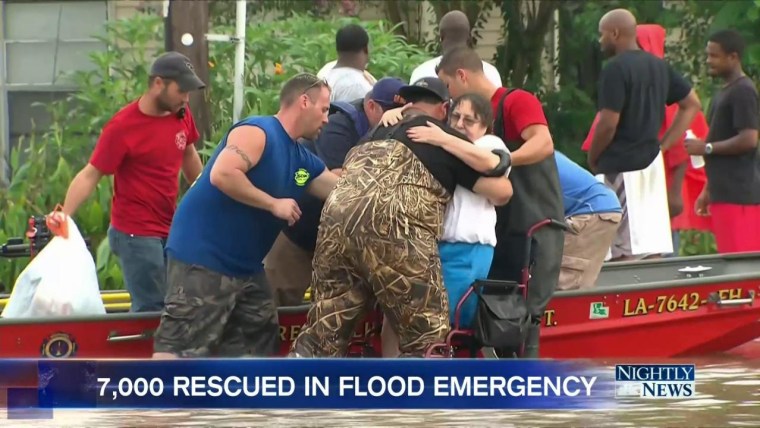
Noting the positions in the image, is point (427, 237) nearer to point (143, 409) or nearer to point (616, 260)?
point (143, 409)

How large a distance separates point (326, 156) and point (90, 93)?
5.85m

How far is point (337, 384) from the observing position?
7.78 m

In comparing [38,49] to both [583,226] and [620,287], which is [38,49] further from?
[620,287]

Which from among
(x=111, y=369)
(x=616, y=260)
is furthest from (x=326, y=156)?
(x=616, y=260)

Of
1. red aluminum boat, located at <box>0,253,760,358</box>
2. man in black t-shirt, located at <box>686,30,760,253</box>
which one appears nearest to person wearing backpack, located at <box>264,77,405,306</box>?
red aluminum boat, located at <box>0,253,760,358</box>

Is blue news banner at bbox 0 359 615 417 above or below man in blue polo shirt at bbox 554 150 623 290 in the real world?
below

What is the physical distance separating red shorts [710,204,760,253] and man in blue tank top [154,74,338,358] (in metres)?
4.49

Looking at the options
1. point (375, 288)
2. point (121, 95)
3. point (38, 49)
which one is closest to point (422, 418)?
point (375, 288)

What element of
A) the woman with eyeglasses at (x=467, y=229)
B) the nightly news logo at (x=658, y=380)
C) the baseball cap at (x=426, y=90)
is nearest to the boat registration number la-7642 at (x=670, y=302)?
the woman with eyeglasses at (x=467, y=229)

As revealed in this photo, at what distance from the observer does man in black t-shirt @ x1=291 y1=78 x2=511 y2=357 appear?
343 inches

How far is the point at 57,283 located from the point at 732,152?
5.16m

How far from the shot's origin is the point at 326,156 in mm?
9828

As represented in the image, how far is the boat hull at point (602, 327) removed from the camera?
9359 mm

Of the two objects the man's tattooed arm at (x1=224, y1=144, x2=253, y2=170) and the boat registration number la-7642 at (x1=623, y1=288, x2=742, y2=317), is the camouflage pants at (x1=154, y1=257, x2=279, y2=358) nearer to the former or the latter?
the man's tattooed arm at (x1=224, y1=144, x2=253, y2=170)
